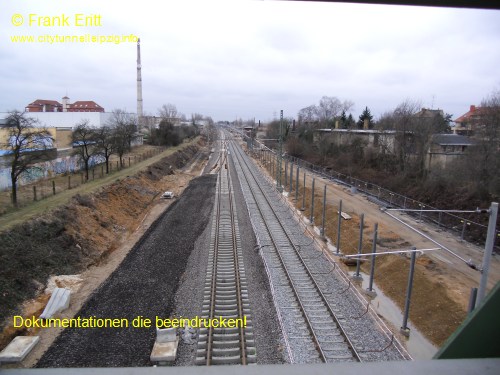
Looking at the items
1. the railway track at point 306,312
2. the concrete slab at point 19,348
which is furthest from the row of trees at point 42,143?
the railway track at point 306,312

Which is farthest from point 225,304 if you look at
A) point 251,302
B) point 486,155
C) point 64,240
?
point 486,155

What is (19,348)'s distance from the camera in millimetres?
8195

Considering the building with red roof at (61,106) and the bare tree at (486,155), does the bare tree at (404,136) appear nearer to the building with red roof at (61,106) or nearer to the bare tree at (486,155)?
the bare tree at (486,155)

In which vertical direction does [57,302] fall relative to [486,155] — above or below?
below

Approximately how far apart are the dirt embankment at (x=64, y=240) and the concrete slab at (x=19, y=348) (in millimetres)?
554

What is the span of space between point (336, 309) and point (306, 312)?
0.98 m

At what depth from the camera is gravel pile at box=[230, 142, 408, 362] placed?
28.3 ft

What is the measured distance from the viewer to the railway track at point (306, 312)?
851 cm

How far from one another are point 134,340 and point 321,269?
730cm

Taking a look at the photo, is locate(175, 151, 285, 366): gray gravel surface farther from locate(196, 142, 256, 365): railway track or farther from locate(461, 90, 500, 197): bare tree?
locate(461, 90, 500, 197): bare tree

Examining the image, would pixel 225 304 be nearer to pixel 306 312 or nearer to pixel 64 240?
pixel 306 312

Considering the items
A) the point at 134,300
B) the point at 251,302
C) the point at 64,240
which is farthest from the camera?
the point at 64,240

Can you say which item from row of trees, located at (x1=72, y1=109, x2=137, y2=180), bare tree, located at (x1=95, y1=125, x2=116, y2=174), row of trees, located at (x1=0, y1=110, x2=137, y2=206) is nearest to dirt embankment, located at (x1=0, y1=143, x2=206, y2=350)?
row of trees, located at (x1=0, y1=110, x2=137, y2=206)

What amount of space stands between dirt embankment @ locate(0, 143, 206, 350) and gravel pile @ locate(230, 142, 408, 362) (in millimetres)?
6850
